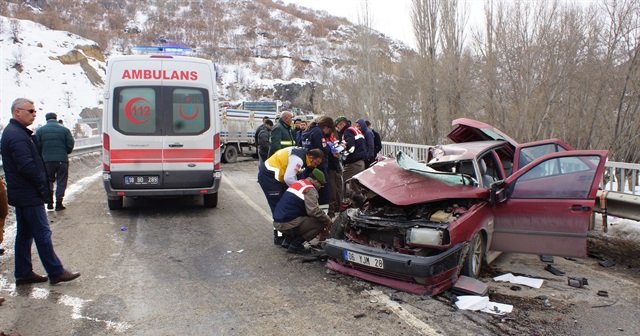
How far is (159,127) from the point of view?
25.0 feet

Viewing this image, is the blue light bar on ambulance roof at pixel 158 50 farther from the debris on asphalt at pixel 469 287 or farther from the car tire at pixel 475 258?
the debris on asphalt at pixel 469 287

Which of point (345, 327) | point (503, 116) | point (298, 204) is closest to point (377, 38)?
point (503, 116)

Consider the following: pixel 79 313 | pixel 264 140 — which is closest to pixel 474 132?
pixel 79 313

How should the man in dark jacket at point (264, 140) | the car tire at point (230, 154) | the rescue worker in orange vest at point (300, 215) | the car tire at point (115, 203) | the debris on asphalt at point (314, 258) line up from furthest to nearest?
the car tire at point (230, 154) → the man in dark jacket at point (264, 140) → the car tire at point (115, 203) → the rescue worker in orange vest at point (300, 215) → the debris on asphalt at point (314, 258)

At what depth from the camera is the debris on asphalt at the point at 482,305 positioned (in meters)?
3.84

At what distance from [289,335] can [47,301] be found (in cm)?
232

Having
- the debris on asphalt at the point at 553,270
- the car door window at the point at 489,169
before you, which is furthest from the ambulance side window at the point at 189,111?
the debris on asphalt at the point at 553,270

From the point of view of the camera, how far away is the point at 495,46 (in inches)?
685

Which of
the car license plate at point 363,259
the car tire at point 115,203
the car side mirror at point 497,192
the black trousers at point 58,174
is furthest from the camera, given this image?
the black trousers at point 58,174

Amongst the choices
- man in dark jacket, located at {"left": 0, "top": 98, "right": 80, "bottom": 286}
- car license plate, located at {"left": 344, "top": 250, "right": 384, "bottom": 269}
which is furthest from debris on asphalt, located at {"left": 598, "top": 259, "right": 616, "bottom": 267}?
man in dark jacket, located at {"left": 0, "top": 98, "right": 80, "bottom": 286}

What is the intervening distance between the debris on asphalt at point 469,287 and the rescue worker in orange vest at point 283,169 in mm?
2279

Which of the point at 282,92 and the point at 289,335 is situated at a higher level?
the point at 282,92

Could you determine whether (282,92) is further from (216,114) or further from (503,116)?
(216,114)

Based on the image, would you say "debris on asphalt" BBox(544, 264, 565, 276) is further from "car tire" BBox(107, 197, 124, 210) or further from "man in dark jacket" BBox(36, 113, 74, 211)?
"man in dark jacket" BBox(36, 113, 74, 211)
